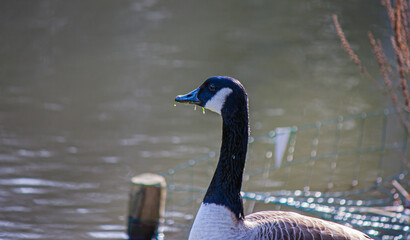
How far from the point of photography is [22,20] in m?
12.4

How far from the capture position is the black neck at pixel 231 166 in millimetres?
2812

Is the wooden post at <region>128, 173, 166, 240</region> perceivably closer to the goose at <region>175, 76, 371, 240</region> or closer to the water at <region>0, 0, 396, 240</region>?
the water at <region>0, 0, 396, 240</region>

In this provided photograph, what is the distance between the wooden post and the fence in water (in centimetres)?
19

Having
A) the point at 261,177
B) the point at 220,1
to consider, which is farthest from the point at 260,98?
the point at 220,1

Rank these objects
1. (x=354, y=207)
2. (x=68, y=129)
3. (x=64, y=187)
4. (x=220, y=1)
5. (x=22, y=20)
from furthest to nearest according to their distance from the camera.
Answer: (x=220, y=1)
(x=22, y=20)
(x=68, y=129)
(x=64, y=187)
(x=354, y=207)

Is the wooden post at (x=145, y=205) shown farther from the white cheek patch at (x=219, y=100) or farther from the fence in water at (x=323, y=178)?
the white cheek patch at (x=219, y=100)

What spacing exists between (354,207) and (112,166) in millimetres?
2904

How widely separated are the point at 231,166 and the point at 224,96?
1.25 ft

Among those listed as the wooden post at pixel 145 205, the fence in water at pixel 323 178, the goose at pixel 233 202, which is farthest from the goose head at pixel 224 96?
the wooden post at pixel 145 205

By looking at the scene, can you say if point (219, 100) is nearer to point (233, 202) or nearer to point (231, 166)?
point (231, 166)

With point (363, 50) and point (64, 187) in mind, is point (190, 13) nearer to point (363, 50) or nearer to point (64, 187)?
point (363, 50)

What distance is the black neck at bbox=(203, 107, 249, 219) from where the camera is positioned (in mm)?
2812

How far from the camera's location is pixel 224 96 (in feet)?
9.13

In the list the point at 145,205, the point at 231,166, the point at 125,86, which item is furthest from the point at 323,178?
the point at 125,86
